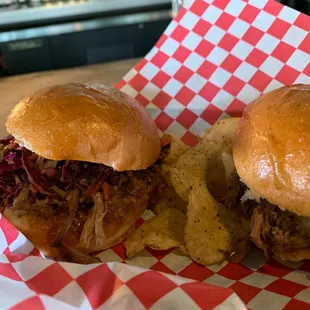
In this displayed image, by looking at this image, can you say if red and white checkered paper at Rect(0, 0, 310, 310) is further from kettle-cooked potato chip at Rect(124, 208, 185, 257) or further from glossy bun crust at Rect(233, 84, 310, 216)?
glossy bun crust at Rect(233, 84, 310, 216)

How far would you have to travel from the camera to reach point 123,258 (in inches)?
65.7

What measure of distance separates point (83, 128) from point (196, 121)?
0.71 metres

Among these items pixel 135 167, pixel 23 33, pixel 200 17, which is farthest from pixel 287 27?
pixel 23 33

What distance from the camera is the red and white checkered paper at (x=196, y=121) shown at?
3.84 feet

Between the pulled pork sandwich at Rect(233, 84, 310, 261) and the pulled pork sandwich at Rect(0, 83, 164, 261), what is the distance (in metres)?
0.37

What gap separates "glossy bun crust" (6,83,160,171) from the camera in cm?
154

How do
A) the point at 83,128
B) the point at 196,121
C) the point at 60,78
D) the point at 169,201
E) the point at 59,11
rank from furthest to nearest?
1. the point at 59,11
2. the point at 60,78
3. the point at 196,121
4. the point at 169,201
5. the point at 83,128

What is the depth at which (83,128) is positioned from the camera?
1562 millimetres

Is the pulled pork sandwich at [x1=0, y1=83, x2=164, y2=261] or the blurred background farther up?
the pulled pork sandwich at [x1=0, y1=83, x2=164, y2=261]

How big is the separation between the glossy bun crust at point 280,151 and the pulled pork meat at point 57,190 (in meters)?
0.43

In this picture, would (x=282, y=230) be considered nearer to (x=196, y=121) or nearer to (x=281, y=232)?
(x=281, y=232)

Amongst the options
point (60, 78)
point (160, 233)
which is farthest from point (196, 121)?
point (60, 78)

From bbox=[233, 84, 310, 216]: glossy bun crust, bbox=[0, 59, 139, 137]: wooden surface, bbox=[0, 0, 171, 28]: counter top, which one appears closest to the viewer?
bbox=[233, 84, 310, 216]: glossy bun crust

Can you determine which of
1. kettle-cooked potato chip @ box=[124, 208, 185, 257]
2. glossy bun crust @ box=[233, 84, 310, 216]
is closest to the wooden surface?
kettle-cooked potato chip @ box=[124, 208, 185, 257]
